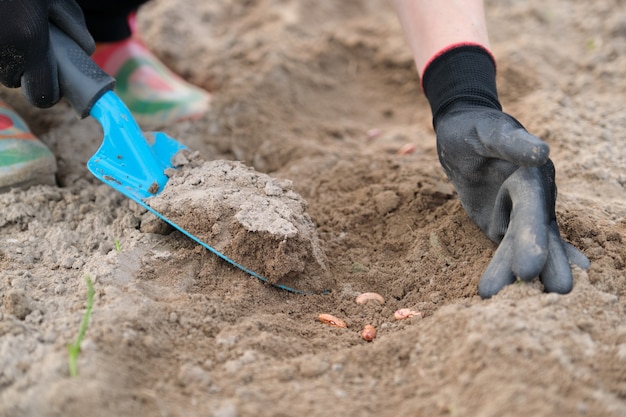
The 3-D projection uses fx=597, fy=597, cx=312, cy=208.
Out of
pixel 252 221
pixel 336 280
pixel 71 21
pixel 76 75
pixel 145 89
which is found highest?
pixel 71 21

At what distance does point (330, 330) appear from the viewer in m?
1.50

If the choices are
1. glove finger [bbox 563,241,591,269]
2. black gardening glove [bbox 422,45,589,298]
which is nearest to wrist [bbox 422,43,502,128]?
black gardening glove [bbox 422,45,589,298]

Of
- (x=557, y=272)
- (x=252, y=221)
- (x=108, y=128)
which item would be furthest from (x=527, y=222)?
(x=108, y=128)

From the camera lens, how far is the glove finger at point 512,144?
4.43ft

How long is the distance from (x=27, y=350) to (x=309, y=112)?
5.64 feet

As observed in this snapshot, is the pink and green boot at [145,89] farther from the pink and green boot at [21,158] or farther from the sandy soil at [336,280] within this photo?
the pink and green boot at [21,158]

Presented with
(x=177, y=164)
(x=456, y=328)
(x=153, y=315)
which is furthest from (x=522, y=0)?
(x=153, y=315)

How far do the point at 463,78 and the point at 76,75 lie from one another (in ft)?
3.72

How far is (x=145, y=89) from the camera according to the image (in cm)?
258

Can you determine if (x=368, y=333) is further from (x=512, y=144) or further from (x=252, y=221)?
(x=512, y=144)

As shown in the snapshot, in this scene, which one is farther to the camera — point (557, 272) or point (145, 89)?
point (145, 89)

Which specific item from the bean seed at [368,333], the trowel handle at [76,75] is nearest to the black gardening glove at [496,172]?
the bean seed at [368,333]

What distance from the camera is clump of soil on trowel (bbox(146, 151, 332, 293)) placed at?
1580 millimetres

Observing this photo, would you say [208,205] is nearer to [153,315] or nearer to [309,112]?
[153,315]
